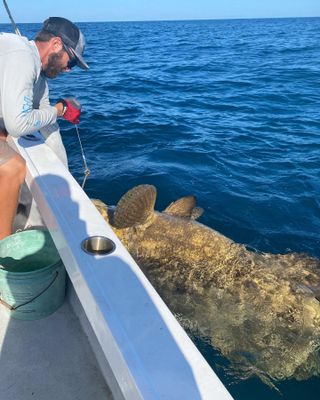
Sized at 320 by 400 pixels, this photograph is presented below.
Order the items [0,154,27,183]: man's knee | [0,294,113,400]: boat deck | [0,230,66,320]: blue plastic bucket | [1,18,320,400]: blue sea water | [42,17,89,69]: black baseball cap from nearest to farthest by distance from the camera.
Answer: [0,294,113,400]: boat deck → [0,230,66,320]: blue plastic bucket → [0,154,27,183]: man's knee → [42,17,89,69]: black baseball cap → [1,18,320,400]: blue sea water

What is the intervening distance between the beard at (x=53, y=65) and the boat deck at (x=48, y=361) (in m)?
2.11

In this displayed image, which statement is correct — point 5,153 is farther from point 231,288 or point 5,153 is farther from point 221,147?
point 221,147

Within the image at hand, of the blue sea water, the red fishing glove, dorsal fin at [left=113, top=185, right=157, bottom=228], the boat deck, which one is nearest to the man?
the red fishing glove

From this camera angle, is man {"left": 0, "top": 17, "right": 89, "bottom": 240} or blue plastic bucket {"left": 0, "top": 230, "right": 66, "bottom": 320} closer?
blue plastic bucket {"left": 0, "top": 230, "right": 66, "bottom": 320}

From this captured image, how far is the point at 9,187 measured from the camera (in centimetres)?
329

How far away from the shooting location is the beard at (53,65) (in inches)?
136

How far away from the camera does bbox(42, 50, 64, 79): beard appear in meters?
3.45

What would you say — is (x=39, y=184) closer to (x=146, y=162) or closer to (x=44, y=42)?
(x=44, y=42)

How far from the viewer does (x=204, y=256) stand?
4434 millimetres

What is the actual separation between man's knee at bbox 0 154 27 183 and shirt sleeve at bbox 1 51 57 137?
0.24 m

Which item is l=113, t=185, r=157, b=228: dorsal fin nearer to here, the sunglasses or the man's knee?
the man's knee

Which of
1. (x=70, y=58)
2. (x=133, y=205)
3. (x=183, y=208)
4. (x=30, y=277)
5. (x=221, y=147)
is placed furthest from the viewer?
(x=221, y=147)

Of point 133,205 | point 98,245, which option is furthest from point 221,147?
point 98,245

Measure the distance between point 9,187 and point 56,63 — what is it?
3.87 feet
